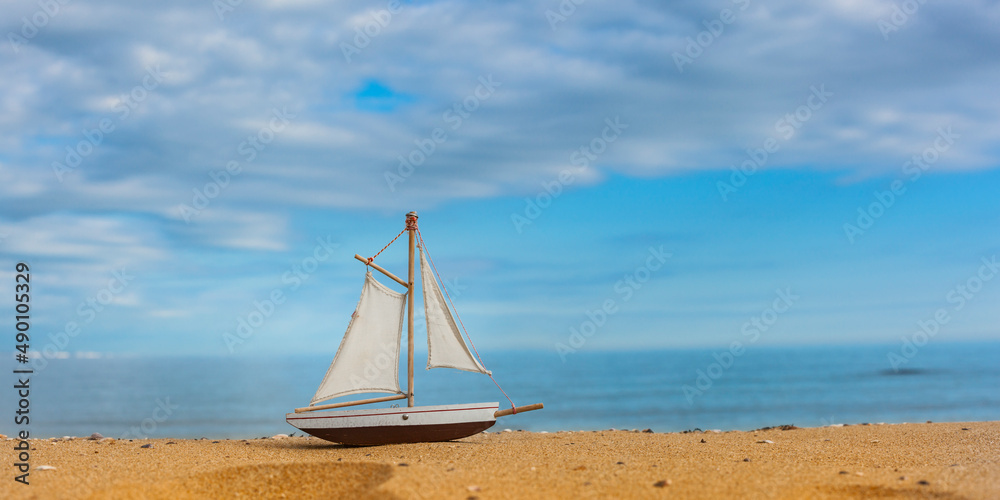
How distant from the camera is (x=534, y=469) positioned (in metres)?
9.31

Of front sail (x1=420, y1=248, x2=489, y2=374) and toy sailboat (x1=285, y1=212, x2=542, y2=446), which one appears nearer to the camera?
toy sailboat (x1=285, y1=212, x2=542, y2=446)

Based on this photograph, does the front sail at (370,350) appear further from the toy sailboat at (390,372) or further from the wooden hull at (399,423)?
the wooden hull at (399,423)

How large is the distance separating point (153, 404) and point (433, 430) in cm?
3355

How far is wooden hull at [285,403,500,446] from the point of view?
43.4ft

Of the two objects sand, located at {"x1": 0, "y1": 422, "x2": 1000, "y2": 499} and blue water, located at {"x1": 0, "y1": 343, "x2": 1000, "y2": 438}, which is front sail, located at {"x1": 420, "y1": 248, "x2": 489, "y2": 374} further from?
blue water, located at {"x1": 0, "y1": 343, "x2": 1000, "y2": 438}

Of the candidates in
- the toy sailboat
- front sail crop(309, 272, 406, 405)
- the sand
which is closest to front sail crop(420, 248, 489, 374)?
the toy sailboat

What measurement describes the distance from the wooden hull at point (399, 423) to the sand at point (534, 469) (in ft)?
1.02

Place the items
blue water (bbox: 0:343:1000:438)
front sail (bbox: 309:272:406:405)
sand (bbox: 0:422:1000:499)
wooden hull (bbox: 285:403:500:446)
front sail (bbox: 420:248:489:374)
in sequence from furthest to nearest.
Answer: blue water (bbox: 0:343:1000:438) → front sail (bbox: 309:272:406:405) → front sail (bbox: 420:248:489:374) → wooden hull (bbox: 285:403:500:446) → sand (bbox: 0:422:1000:499)

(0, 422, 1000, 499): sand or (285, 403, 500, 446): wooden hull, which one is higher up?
(285, 403, 500, 446): wooden hull

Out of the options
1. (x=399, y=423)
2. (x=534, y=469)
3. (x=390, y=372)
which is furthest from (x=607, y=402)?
(x=534, y=469)

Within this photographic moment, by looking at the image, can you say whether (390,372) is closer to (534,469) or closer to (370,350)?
(370,350)

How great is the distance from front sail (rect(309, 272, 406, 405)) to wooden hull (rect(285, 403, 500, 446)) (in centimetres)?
65

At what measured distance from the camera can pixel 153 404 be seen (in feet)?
132

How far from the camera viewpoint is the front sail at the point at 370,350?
14094 mm
